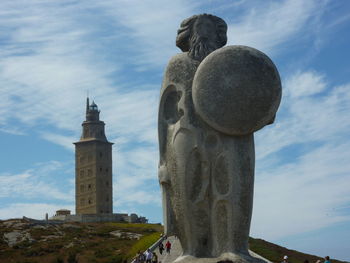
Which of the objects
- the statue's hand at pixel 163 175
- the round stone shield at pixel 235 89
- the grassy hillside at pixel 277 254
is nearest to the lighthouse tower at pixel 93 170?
the grassy hillside at pixel 277 254

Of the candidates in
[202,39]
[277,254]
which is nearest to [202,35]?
[202,39]

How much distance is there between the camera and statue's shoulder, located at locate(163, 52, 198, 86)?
10664 millimetres

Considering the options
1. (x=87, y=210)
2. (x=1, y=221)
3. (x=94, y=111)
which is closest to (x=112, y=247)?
(x=1, y=221)

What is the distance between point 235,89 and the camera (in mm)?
9977

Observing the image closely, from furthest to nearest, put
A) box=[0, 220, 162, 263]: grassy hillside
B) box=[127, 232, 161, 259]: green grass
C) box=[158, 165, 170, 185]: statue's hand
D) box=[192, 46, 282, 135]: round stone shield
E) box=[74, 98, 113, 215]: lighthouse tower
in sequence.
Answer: box=[74, 98, 113, 215]: lighthouse tower
box=[0, 220, 162, 263]: grassy hillside
box=[127, 232, 161, 259]: green grass
box=[158, 165, 170, 185]: statue's hand
box=[192, 46, 282, 135]: round stone shield

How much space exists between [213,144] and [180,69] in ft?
4.72

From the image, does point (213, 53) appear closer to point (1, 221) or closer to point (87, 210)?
point (1, 221)

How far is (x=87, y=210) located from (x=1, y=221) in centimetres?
3161

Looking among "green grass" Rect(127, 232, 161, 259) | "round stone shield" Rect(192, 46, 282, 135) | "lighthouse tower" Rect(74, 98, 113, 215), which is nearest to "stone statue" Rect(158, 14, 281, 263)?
"round stone shield" Rect(192, 46, 282, 135)

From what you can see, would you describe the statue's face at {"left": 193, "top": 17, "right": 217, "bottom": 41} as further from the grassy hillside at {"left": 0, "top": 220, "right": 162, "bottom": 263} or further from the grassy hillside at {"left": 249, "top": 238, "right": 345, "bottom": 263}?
the grassy hillside at {"left": 0, "top": 220, "right": 162, "bottom": 263}

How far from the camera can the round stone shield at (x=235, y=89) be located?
9.98 meters

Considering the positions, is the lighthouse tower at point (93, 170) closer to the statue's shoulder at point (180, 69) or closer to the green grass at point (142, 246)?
the green grass at point (142, 246)

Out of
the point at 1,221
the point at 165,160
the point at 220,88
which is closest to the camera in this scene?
the point at 220,88

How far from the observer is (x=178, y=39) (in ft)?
36.6
